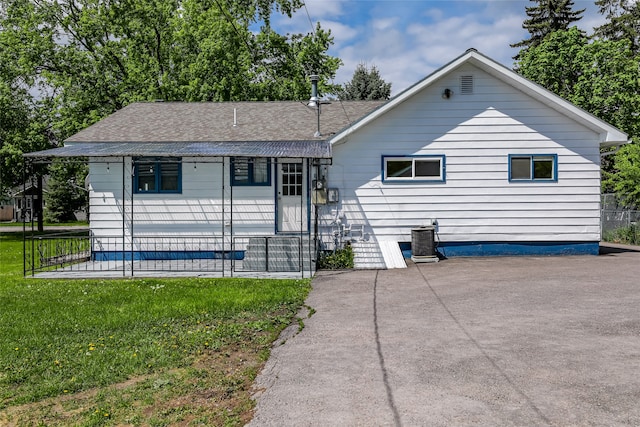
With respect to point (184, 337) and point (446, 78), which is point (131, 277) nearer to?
point (184, 337)

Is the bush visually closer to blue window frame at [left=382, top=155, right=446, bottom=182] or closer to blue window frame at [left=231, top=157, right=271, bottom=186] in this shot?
blue window frame at [left=382, top=155, right=446, bottom=182]

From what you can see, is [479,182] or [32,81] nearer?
[479,182]

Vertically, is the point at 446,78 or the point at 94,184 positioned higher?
the point at 446,78

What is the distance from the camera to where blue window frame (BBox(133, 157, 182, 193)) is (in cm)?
1459

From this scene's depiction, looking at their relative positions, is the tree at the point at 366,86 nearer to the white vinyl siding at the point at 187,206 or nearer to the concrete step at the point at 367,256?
the white vinyl siding at the point at 187,206

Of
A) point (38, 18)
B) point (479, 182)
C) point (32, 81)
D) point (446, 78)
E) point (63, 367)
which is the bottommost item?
point (63, 367)

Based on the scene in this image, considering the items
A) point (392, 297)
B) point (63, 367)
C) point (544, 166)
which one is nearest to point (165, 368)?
point (63, 367)

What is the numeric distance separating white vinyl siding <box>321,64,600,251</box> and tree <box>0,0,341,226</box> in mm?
14261

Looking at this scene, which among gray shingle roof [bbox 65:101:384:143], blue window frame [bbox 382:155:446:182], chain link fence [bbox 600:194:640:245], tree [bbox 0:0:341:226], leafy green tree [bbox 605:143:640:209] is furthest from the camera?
tree [bbox 0:0:341:226]

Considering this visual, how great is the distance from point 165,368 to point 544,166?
39.2ft

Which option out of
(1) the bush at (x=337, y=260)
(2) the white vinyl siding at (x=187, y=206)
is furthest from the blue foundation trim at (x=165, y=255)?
(1) the bush at (x=337, y=260)

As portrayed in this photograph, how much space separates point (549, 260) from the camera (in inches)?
513

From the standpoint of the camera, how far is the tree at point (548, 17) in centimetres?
3862

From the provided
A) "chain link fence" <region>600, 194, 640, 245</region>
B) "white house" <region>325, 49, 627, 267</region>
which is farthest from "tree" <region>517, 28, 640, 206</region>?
"white house" <region>325, 49, 627, 267</region>
